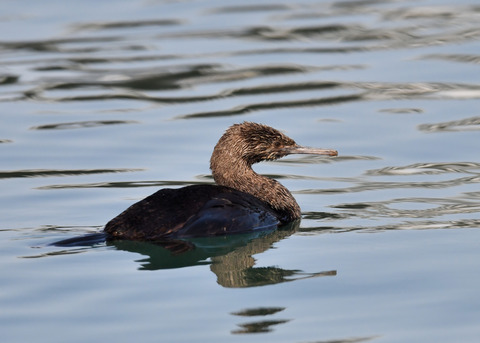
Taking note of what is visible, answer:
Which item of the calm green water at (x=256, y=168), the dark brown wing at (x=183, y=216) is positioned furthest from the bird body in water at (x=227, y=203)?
the calm green water at (x=256, y=168)

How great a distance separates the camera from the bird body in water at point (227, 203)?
29.1 feet

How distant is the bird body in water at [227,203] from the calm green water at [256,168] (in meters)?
0.16

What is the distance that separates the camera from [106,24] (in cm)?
1914

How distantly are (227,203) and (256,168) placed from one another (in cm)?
319

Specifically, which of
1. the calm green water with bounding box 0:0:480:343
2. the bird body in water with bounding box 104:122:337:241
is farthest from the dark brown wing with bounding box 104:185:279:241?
the calm green water with bounding box 0:0:480:343

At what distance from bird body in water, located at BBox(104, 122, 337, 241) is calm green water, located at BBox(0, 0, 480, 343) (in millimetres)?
158

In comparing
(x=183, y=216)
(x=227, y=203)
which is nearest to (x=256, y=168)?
(x=227, y=203)

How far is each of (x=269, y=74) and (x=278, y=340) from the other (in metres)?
9.19

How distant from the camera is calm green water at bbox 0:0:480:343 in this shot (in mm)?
7281

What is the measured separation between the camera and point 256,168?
12.3 m

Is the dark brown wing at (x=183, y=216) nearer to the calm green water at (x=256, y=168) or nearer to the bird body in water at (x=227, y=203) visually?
the bird body in water at (x=227, y=203)

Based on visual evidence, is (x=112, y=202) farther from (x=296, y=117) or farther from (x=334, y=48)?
(x=334, y=48)

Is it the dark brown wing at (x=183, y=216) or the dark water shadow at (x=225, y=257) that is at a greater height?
the dark brown wing at (x=183, y=216)

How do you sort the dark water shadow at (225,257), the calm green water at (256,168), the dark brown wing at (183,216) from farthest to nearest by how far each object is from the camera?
the dark brown wing at (183,216)
the dark water shadow at (225,257)
the calm green water at (256,168)
